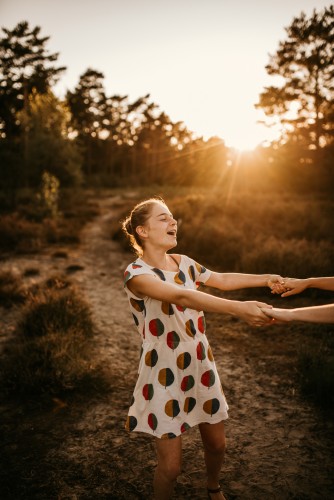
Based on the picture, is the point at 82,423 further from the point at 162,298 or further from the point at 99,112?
the point at 99,112

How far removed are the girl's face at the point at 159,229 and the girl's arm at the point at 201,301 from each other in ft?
1.11

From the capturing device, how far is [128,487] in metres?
2.78

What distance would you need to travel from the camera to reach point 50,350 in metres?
4.30

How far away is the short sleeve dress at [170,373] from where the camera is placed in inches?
80.5

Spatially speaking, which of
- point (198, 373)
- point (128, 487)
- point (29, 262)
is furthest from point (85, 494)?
point (29, 262)

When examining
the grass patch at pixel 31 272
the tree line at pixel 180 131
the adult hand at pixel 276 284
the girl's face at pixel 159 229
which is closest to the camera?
the girl's face at pixel 159 229

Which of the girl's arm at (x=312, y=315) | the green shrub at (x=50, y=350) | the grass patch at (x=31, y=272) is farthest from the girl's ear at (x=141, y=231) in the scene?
the grass patch at (x=31, y=272)

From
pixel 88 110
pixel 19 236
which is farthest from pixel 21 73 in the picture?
pixel 19 236

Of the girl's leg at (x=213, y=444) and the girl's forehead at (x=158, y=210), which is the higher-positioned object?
the girl's forehead at (x=158, y=210)

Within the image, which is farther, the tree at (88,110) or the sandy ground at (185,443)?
the tree at (88,110)

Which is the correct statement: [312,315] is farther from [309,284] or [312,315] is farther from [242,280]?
[242,280]

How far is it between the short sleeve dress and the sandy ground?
3.52ft

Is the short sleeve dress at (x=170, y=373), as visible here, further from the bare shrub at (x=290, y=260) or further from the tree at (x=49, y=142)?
the tree at (x=49, y=142)

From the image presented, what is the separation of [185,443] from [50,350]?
6.51 ft
